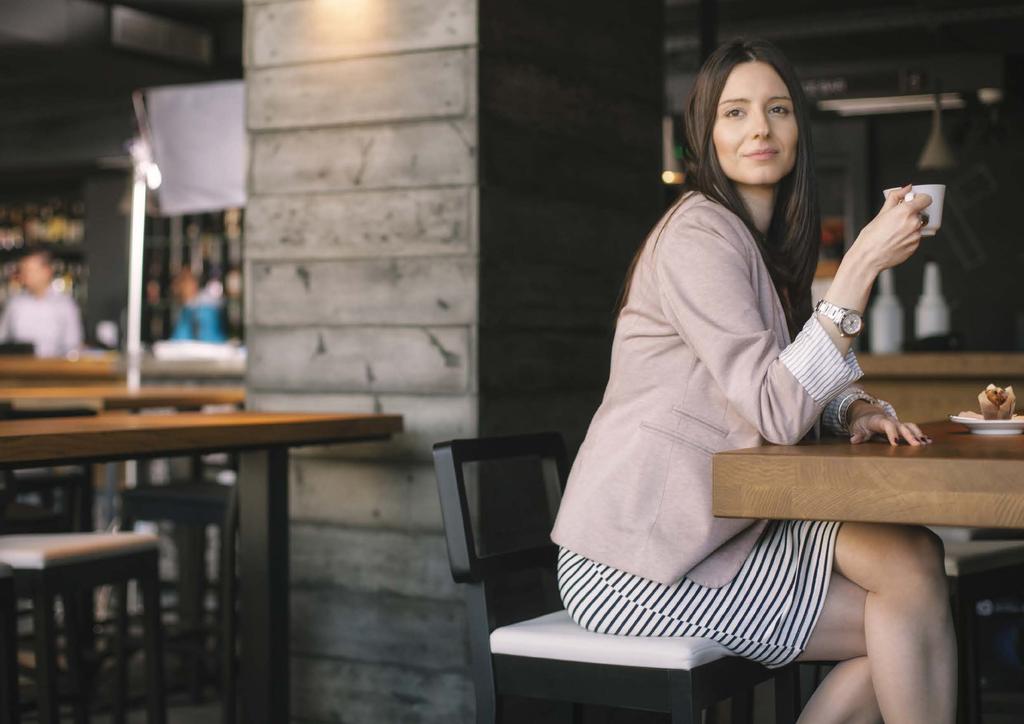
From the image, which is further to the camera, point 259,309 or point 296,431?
point 259,309

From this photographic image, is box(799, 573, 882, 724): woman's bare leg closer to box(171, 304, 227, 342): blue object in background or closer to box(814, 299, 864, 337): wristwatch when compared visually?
box(814, 299, 864, 337): wristwatch

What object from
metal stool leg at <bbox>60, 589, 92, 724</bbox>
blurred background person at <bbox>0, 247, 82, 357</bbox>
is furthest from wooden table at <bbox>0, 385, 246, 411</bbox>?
blurred background person at <bbox>0, 247, 82, 357</bbox>

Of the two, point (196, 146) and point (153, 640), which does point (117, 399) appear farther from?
point (153, 640)

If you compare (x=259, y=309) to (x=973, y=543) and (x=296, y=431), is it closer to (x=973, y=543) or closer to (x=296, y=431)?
(x=296, y=431)

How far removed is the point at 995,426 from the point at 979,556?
71cm

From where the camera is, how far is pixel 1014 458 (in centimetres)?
138

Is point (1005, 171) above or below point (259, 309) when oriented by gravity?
above

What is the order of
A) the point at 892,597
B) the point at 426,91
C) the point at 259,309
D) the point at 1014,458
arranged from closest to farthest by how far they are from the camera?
the point at 1014,458
the point at 892,597
the point at 426,91
the point at 259,309

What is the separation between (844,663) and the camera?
175 cm

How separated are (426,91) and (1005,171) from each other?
6.69 metres

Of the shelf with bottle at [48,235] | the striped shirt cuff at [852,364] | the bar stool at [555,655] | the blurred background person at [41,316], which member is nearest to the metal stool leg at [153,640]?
the bar stool at [555,655]

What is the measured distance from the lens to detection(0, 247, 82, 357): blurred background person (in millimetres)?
9297

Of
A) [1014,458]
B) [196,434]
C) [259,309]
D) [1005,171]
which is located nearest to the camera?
[1014,458]

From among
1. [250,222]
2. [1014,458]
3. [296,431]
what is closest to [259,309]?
[250,222]
